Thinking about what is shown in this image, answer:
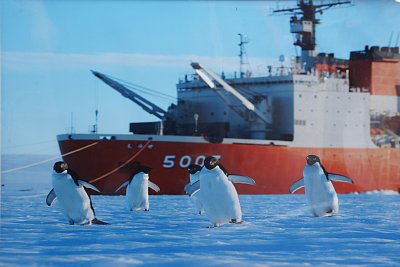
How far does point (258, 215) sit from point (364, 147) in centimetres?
934

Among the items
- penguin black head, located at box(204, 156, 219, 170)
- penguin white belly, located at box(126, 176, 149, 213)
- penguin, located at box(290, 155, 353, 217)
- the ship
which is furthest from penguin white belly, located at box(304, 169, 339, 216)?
the ship

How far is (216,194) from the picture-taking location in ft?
21.2

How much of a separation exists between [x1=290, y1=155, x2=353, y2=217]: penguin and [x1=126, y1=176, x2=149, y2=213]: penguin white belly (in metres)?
1.94

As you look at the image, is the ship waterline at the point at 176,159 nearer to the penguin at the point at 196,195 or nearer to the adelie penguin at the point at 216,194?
the penguin at the point at 196,195

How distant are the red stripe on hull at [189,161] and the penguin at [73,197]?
6.81 m

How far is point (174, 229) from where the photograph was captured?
6.28 meters

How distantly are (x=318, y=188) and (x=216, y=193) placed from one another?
1.76 m

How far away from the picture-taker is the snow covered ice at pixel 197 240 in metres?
4.41

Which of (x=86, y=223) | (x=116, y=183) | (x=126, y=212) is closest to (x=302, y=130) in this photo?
(x=116, y=183)

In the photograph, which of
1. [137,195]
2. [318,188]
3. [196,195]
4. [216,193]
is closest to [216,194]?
[216,193]

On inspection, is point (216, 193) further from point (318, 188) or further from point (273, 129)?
point (273, 129)

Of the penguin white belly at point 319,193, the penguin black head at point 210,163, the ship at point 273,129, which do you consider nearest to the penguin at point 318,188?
the penguin white belly at point 319,193

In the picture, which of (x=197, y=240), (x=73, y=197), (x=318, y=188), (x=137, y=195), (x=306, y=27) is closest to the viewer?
(x=197, y=240)

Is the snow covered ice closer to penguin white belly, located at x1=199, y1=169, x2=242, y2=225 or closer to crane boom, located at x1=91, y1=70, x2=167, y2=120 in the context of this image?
penguin white belly, located at x1=199, y1=169, x2=242, y2=225
